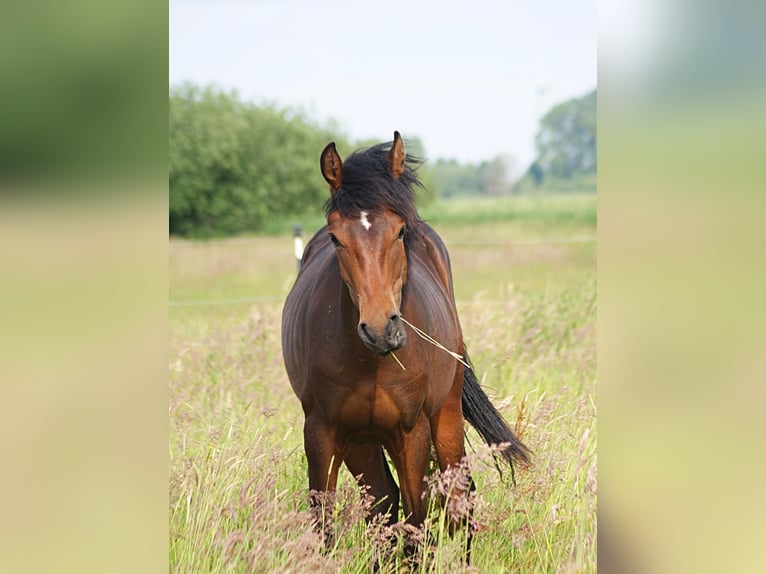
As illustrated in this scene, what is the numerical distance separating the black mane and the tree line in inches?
997

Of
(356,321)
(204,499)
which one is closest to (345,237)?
(356,321)

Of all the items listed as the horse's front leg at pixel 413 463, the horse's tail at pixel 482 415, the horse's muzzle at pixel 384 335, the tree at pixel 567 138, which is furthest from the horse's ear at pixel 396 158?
the tree at pixel 567 138

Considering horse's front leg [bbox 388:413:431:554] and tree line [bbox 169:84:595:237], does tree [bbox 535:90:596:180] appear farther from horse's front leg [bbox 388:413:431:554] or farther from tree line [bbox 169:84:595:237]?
horse's front leg [bbox 388:413:431:554]

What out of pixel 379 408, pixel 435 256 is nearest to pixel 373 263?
pixel 379 408

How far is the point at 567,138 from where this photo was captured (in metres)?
47.7

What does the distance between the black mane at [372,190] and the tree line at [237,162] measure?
25.3 meters

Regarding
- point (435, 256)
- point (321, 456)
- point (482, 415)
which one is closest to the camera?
point (321, 456)

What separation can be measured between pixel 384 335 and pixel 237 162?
97.0ft

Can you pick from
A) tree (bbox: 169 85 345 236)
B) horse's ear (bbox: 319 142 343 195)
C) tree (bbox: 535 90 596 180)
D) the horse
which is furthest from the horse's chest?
tree (bbox: 535 90 596 180)

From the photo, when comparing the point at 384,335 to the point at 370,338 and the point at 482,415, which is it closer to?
the point at 370,338
